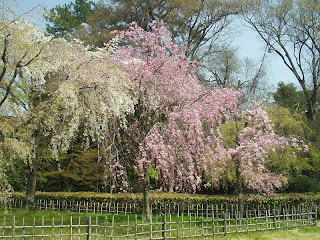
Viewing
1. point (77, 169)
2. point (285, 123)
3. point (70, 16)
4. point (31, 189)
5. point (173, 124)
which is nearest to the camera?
point (173, 124)

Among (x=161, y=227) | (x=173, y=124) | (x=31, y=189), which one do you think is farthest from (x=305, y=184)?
(x=31, y=189)

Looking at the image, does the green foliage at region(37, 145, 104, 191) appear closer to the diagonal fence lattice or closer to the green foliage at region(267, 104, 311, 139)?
the diagonal fence lattice

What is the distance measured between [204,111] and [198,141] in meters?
0.88

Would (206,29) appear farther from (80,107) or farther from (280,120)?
(80,107)

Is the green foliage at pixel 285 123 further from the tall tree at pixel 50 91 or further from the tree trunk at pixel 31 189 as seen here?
the tree trunk at pixel 31 189

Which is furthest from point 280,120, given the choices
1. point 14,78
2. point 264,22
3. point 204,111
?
point 14,78

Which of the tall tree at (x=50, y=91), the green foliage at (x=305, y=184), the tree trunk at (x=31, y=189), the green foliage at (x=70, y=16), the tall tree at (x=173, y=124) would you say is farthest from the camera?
the green foliage at (x=70, y=16)

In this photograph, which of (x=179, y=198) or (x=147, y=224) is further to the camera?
(x=179, y=198)

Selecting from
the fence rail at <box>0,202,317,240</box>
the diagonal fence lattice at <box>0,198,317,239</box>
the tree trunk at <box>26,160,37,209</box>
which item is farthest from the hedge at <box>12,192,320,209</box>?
the fence rail at <box>0,202,317,240</box>

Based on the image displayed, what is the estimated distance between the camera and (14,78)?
6996 mm

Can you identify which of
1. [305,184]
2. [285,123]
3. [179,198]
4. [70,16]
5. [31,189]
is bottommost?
[179,198]

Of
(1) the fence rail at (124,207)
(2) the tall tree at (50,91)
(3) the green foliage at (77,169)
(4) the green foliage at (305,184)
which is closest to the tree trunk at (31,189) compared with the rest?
(1) the fence rail at (124,207)

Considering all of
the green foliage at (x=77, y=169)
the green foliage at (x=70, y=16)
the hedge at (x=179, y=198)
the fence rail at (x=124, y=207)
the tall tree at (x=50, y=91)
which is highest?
the green foliage at (x=70, y=16)

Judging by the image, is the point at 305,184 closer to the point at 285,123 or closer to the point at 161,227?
the point at 285,123
